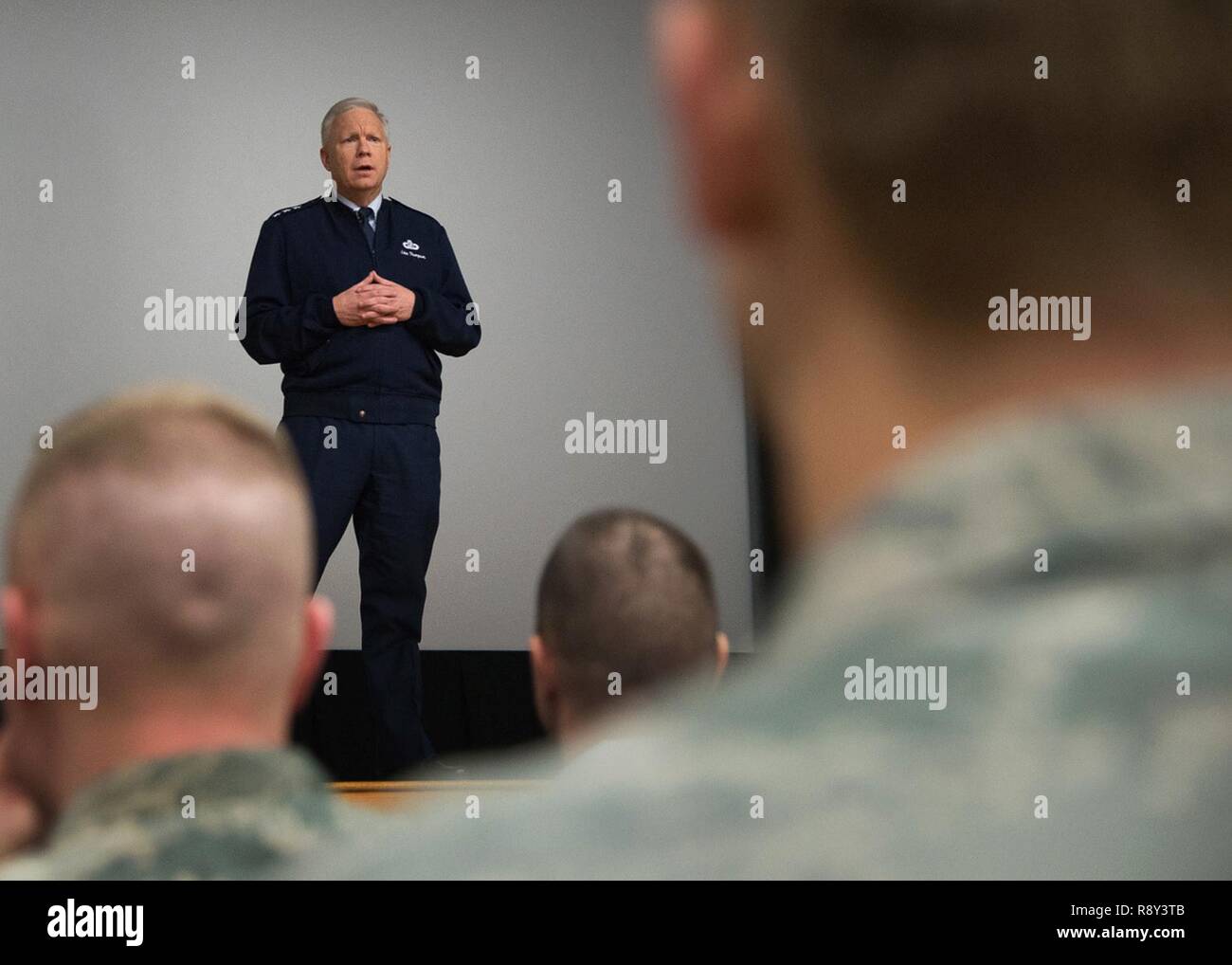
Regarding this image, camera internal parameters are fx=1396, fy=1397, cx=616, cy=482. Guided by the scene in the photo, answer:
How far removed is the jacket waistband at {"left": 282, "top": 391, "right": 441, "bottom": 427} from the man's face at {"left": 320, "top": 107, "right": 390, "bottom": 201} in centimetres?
41

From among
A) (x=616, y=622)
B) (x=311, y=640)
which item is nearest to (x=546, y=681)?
(x=616, y=622)

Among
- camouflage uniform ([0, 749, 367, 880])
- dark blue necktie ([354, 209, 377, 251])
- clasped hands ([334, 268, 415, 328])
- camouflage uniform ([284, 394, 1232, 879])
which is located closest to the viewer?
camouflage uniform ([284, 394, 1232, 879])

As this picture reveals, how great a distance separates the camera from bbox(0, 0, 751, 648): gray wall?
3.76m

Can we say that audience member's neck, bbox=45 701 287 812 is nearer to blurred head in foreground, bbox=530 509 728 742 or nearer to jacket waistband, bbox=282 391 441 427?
blurred head in foreground, bbox=530 509 728 742

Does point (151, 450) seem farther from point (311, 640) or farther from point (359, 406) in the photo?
point (359, 406)

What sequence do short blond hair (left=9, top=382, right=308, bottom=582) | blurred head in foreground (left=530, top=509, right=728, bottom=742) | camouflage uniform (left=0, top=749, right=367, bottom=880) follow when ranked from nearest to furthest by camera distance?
1. camouflage uniform (left=0, top=749, right=367, bottom=880)
2. short blond hair (left=9, top=382, right=308, bottom=582)
3. blurred head in foreground (left=530, top=509, right=728, bottom=742)

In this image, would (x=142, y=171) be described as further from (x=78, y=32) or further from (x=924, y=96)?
(x=924, y=96)

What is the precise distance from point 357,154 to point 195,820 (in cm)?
245

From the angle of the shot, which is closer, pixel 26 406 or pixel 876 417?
pixel 876 417

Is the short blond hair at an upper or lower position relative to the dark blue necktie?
lower

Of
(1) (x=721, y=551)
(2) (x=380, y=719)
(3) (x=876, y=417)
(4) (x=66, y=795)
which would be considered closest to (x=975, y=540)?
(3) (x=876, y=417)

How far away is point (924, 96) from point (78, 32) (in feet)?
12.7

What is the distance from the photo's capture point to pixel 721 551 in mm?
3988

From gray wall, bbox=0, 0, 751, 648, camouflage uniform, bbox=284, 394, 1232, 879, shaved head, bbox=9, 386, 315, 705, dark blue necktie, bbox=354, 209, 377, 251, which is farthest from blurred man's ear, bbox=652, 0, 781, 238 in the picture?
gray wall, bbox=0, 0, 751, 648
